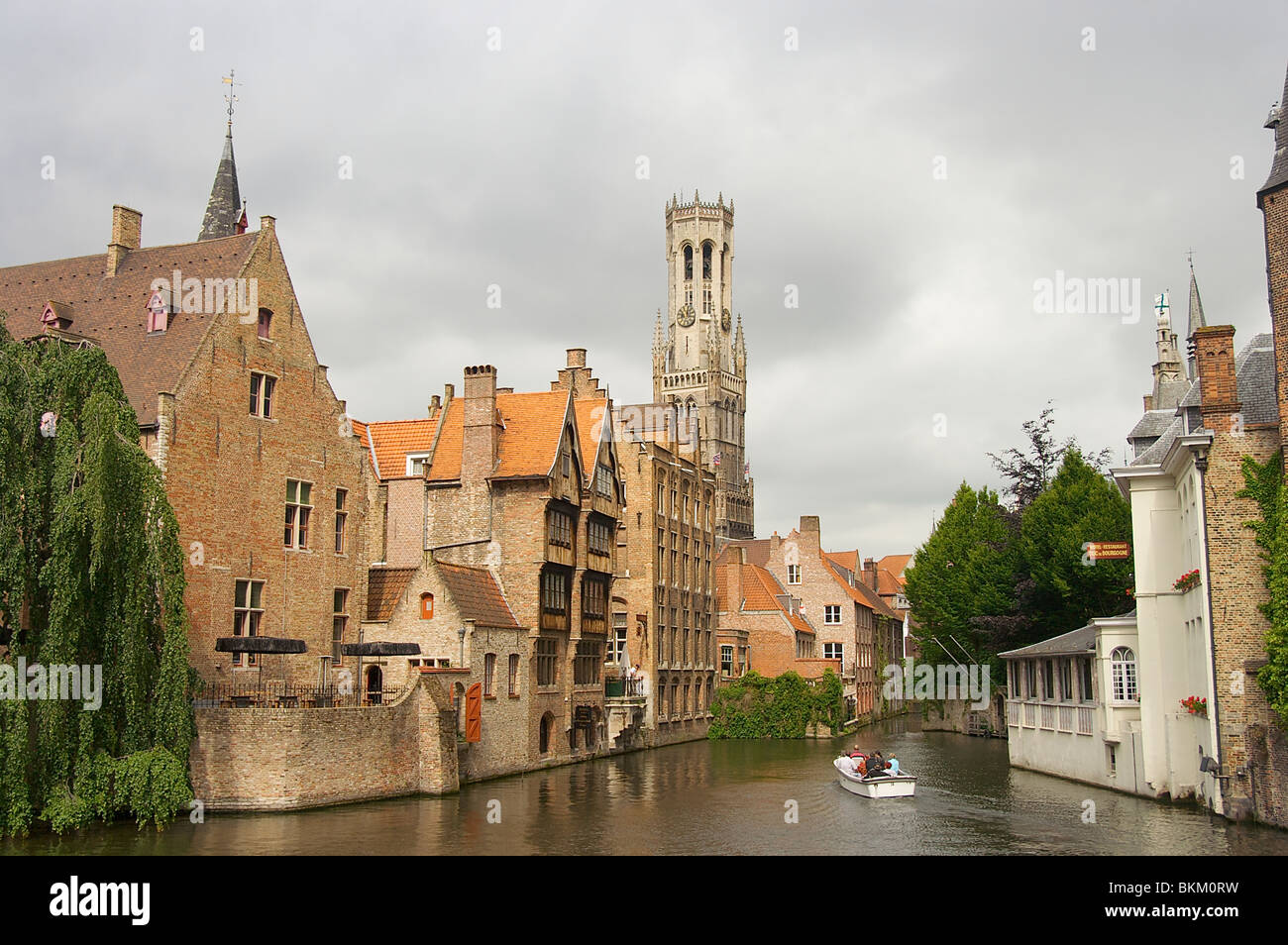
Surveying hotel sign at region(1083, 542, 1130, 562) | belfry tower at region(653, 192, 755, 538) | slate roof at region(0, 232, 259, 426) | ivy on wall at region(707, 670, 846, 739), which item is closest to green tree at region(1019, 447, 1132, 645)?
hotel sign at region(1083, 542, 1130, 562)

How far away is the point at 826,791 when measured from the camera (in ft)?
123

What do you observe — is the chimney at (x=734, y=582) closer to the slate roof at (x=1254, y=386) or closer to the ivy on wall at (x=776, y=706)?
the ivy on wall at (x=776, y=706)

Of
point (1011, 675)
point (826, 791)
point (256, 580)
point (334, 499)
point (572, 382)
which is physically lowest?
point (826, 791)

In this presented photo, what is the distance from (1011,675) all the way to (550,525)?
20.8m

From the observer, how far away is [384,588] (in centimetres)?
4091

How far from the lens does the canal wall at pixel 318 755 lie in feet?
95.7

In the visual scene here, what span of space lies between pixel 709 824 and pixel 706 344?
452 ft

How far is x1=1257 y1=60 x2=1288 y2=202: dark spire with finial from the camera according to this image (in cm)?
2777

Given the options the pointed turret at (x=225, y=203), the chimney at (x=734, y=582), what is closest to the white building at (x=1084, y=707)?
the chimney at (x=734, y=582)

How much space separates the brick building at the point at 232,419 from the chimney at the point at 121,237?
0.12ft

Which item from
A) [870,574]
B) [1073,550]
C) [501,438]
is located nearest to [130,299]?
[501,438]

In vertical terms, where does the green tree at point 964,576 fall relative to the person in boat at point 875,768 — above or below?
above

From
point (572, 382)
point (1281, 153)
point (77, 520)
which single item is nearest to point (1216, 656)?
point (1281, 153)
